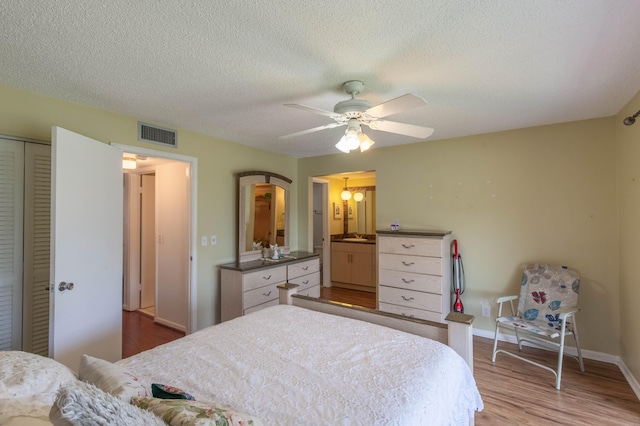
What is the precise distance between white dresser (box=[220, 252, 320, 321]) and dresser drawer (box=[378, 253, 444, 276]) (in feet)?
3.80

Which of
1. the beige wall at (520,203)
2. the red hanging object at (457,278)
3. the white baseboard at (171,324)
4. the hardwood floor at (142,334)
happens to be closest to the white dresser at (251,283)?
the white baseboard at (171,324)

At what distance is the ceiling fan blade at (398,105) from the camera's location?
1642 millimetres

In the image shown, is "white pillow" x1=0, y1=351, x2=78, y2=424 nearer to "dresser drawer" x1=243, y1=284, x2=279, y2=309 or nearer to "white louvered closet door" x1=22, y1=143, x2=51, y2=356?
"white louvered closet door" x1=22, y1=143, x2=51, y2=356

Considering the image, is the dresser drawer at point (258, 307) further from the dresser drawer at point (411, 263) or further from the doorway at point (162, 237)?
the dresser drawer at point (411, 263)

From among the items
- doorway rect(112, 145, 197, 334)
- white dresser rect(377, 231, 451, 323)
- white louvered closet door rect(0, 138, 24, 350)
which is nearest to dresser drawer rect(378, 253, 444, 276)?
white dresser rect(377, 231, 451, 323)

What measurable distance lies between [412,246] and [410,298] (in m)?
0.60

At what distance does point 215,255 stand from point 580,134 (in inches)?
162

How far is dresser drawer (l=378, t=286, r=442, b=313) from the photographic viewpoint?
3.22 meters

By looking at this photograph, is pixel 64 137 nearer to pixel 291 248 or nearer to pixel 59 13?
pixel 59 13

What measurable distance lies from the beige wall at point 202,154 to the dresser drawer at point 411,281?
1.94 metres

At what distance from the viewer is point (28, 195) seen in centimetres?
223

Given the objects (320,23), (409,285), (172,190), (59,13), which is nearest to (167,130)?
(172,190)

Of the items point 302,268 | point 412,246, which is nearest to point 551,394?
point 412,246

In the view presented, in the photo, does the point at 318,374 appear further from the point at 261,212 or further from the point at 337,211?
the point at 337,211
